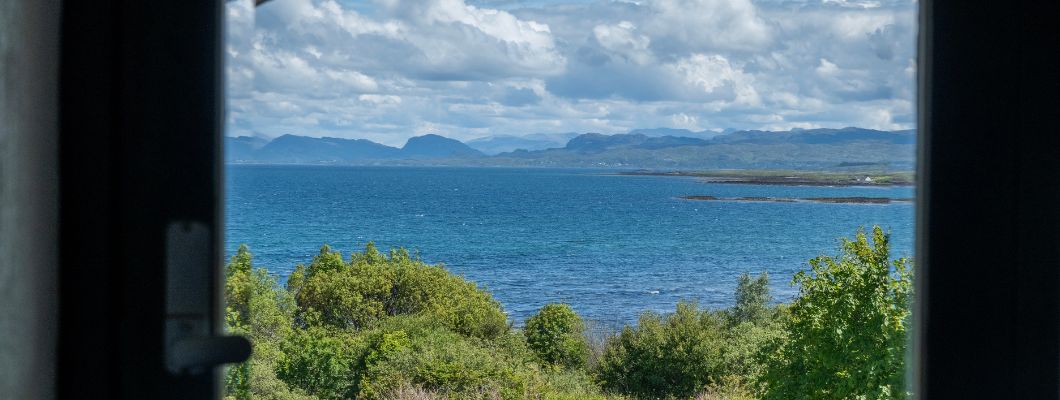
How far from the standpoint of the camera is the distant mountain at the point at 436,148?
8248 millimetres

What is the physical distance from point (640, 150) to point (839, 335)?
12.7 feet

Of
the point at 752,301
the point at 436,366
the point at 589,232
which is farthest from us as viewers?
the point at 589,232

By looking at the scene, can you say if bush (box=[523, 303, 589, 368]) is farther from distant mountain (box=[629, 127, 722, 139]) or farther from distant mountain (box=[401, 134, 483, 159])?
distant mountain (box=[629, 127, 722, 139])

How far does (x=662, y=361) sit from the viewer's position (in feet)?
25.3

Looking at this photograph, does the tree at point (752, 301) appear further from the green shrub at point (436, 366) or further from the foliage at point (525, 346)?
the green shrub at point (436, 366)

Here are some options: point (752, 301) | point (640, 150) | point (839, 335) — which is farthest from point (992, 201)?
point (752, 301)

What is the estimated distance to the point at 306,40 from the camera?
33.4ft

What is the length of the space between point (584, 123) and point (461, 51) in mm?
2249

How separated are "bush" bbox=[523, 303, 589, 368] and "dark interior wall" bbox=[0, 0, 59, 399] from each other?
6.99 metres

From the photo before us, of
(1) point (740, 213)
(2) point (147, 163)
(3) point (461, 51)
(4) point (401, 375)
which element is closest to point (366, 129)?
(4) point (401, 375)

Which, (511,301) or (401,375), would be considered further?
(511,301)

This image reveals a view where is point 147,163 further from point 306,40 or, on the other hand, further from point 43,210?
point 306,40

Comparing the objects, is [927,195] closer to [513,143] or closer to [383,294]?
[383,294]

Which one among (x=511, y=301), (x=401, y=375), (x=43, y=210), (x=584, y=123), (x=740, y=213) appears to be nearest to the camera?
(x=43, y=210)
